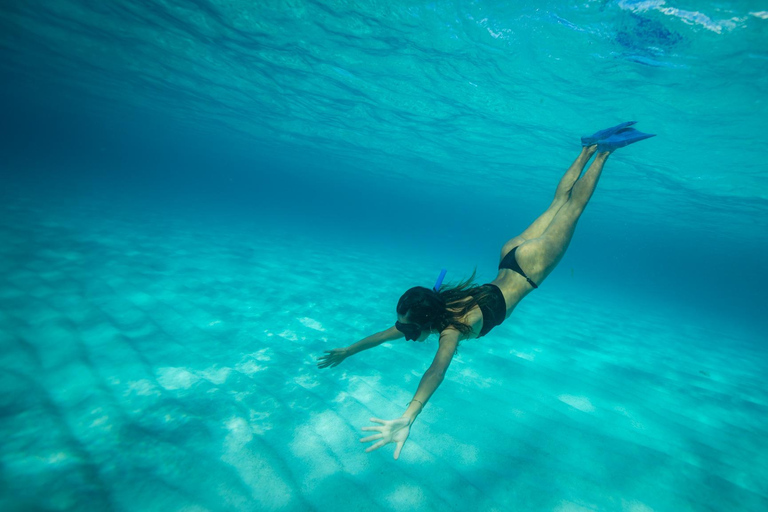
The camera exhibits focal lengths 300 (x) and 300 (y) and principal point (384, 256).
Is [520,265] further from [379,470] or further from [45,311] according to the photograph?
[45,311]

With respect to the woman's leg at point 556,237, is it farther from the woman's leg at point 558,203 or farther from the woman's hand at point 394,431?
the woman's hand at point 394,431

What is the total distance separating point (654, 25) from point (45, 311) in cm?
1624

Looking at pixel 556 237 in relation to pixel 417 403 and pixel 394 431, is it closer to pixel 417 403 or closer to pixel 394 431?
pixel 417 403

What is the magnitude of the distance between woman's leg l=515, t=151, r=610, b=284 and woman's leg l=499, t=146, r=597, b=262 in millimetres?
155

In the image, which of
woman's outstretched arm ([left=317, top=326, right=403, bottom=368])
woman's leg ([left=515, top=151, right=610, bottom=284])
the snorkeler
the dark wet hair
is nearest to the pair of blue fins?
the snorkeler

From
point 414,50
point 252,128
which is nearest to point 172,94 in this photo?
point 252,128

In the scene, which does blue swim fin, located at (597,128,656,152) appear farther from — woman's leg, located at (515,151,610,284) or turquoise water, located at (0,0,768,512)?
turquoise water, located at (0,0,768,512)

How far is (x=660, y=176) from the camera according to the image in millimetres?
20031

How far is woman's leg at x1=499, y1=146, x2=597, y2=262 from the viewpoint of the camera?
502 centimetres

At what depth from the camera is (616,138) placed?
4.86 metres

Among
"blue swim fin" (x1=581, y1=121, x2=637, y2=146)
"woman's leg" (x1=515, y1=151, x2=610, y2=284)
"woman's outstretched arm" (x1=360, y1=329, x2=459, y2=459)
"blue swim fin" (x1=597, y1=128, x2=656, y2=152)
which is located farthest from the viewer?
"blue swim fin" (x1=581, y1=121, x2=637, y2=146)

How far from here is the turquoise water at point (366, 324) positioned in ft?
12.1

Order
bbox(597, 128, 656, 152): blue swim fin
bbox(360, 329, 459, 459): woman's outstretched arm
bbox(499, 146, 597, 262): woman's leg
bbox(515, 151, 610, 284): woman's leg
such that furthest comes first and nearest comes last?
bbox(499, 146, 597, 262): woman's leg
bbox(597, 128, 656, 152): blue swim fin
bbox(515, 151, 610, 284): woman's leg
bbox(360, 329, 459, 459): woman's outstretched arm

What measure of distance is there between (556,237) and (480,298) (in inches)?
72.1
